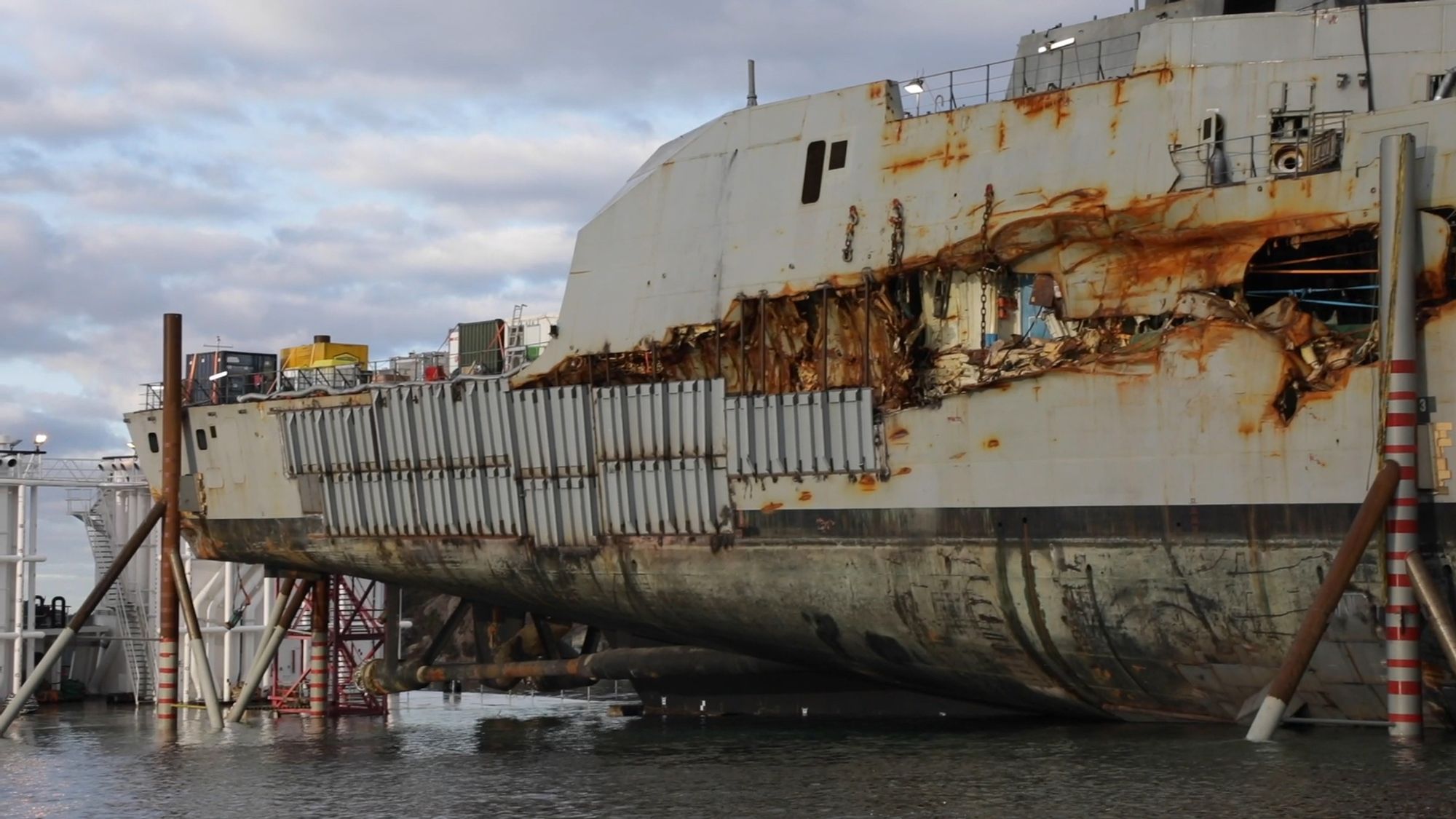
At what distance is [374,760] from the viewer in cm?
2709

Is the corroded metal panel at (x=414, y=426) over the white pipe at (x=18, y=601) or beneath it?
over

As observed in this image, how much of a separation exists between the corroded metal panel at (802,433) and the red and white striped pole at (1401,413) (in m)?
7.63

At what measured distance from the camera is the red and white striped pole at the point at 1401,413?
63.2 ft

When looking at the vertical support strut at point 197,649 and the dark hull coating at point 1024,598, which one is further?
the vertical support strut at point 197,649

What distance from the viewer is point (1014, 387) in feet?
74.4

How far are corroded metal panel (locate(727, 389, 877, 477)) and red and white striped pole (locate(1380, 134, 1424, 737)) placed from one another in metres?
7.63

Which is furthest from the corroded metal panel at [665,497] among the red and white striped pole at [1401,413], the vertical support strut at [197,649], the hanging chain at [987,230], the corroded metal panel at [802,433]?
the vertical support strut at [197,649]

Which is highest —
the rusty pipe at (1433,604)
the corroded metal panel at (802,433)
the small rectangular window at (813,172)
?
the small rectangular window at (813,172)

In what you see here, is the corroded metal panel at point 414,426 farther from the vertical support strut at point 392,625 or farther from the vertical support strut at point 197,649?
the vertical support strut at point 197,649

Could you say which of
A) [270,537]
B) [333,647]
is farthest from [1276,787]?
[333,647]

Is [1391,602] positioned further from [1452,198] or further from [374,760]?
[374,760]

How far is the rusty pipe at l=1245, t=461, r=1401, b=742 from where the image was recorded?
62.3 ft

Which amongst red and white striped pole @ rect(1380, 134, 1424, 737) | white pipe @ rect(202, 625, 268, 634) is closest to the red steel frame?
white pipe @ rect(202, 625, 268, 634)

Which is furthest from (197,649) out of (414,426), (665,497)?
(665,497)
